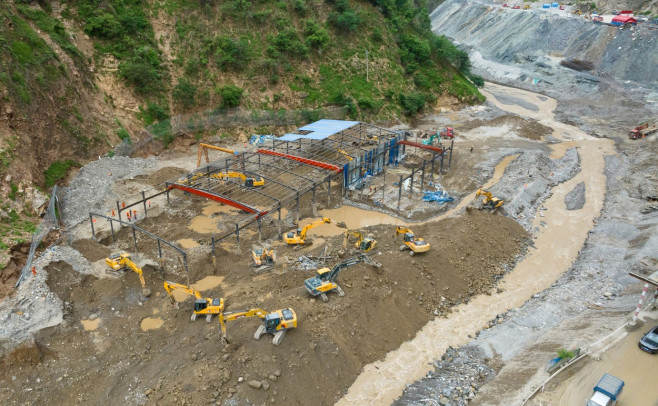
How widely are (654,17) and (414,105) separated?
162 feet

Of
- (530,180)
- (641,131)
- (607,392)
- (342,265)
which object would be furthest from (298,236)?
(641,131)

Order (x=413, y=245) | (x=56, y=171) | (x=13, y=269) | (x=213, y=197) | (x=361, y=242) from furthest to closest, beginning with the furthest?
1. (x=56, y=171)
2. (x=213, y=197)
3. (x=361, y=242)
4. (x=413, y=245)
5. (x=13, y=269)

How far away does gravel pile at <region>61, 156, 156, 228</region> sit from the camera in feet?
90.0

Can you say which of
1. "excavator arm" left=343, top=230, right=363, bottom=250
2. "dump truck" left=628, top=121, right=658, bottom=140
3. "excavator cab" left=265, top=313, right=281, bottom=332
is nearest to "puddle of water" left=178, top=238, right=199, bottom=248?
"excavator arm" left=343, top=230, right=363, bottom=250

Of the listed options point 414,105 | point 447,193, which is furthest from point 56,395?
point 414,105

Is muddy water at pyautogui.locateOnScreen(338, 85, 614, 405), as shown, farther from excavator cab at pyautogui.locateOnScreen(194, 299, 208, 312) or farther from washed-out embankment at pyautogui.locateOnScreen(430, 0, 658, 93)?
washed-out embankment at pyautogui.locateOnScreen(430, 0, 658, 93)

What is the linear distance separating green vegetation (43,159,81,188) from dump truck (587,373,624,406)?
3143 cm

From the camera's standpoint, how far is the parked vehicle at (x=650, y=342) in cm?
1652

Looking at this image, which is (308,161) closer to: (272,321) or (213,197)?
(213,197)

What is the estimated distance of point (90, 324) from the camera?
749 inches

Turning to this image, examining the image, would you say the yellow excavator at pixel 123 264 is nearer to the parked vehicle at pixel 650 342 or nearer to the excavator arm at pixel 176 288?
the excavator arm at pixel 176 288

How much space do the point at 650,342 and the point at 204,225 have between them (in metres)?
23.8

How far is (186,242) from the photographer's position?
26.0 m

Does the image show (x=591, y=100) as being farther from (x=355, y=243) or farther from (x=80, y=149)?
(x=80, y=149)
